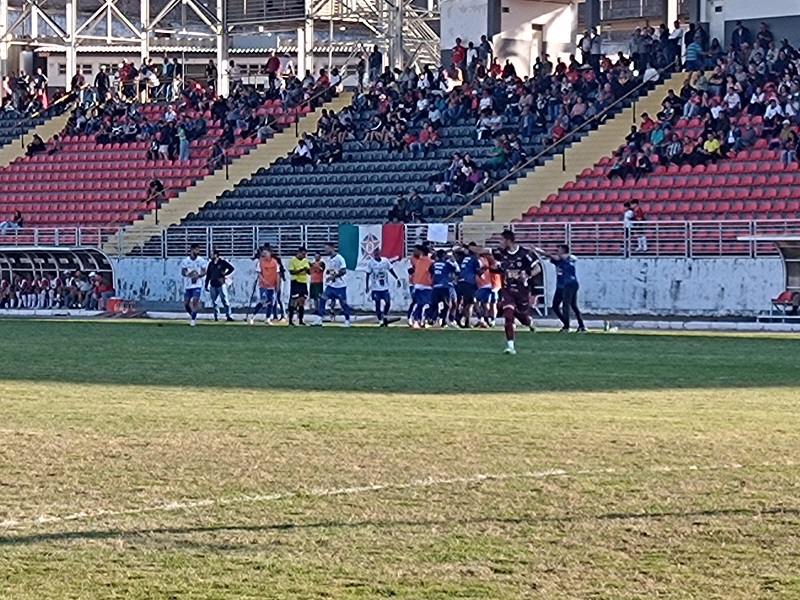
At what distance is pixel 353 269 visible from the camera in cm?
4206

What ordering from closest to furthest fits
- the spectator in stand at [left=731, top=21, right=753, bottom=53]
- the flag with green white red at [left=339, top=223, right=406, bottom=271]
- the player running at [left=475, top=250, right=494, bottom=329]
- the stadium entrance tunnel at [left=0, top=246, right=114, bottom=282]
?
the player running at [left=475, top=250, right=494, bottom=329] < the flag with green white red at [left=339, top=223, right=406, bottom=271] < the spectator in stand at [left=731, top=21, right=753, bottom=53] < the stadium entrance tunnel at [left=0, top=246, right=114, bottom=282]

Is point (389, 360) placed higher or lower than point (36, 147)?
lower

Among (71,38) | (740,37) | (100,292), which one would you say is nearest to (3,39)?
(71,38)

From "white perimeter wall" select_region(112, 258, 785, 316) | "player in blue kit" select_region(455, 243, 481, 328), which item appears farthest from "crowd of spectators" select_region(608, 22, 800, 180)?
"player in blue kit" select_region(455, 243, 481, 328)

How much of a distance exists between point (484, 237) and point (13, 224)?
15426mm

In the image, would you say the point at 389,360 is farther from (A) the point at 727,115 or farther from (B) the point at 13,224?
(B) the point at 13,224

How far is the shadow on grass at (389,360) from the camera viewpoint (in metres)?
19.8

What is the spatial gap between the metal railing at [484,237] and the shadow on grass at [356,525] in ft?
86.6

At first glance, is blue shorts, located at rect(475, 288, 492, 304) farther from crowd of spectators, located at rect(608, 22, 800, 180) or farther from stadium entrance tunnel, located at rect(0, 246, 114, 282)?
stadium entrance tunnel, located at rect(0, 246, 114, 282)

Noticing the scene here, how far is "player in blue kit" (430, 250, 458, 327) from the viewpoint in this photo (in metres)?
34.9

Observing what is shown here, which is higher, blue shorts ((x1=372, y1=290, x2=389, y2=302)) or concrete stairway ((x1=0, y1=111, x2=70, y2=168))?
concrete stairway ((x1=0, y1=111, x2=70, y2=168))

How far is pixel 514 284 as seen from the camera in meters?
26.5

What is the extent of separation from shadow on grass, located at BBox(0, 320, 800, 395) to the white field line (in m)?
6.89

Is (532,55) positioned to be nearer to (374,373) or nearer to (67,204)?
(67,204)
